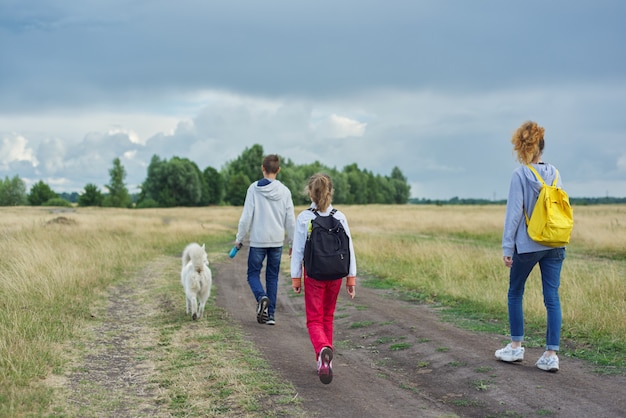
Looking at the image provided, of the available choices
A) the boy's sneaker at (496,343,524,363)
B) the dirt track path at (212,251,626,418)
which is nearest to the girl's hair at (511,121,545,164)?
the boy's sneaker at (496,343,524,363)

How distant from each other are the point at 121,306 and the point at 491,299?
21.5 feet

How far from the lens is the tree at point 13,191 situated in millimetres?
102125

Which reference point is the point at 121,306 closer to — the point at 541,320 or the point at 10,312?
the point at 10,312

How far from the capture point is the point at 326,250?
19.0 feet

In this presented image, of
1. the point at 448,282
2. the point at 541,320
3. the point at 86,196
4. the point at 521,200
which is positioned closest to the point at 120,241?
the point at 448,282

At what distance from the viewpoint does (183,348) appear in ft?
23.9

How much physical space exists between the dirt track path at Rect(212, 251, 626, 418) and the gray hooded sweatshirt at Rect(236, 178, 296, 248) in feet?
4.39

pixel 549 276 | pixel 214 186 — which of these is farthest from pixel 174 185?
pixel 549 276

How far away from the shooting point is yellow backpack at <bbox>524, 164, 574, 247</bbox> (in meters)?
5.89

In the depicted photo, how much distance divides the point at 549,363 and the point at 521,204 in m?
1.68

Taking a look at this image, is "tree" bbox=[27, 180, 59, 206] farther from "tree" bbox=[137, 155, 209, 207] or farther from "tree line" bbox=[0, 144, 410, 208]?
"tree" bbox=[137, 155, 209, 207]

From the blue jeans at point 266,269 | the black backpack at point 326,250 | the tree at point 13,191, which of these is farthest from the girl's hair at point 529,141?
the tree at point 13,191

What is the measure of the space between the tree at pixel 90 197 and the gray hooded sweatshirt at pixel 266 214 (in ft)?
326

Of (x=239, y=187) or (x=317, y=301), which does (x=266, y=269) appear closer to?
(x=317, y=301)
